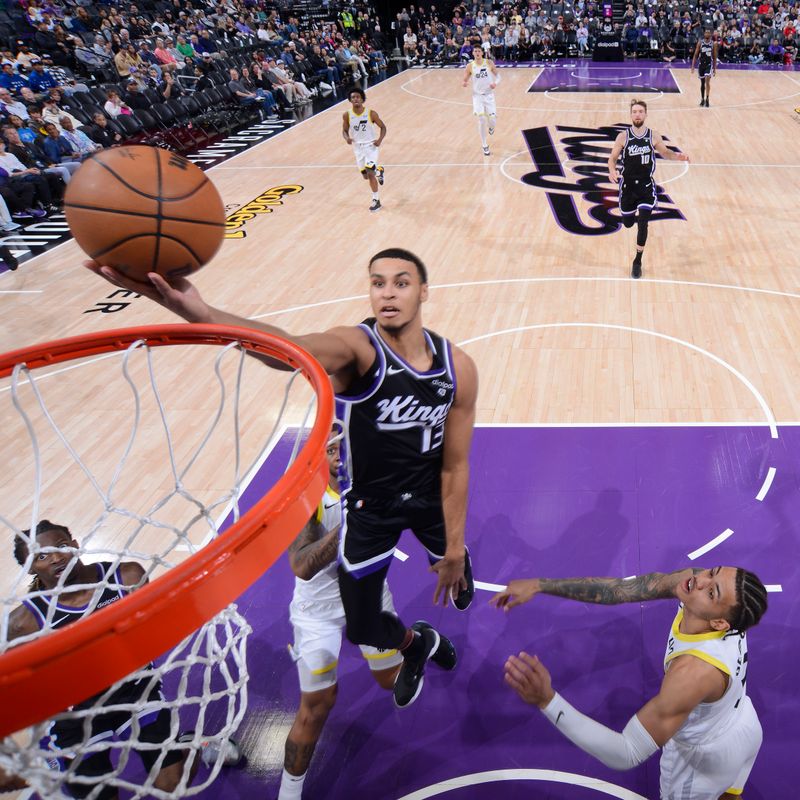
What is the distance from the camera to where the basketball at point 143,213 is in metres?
2.48

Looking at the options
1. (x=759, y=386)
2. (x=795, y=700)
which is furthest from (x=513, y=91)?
(x=795, y=700)

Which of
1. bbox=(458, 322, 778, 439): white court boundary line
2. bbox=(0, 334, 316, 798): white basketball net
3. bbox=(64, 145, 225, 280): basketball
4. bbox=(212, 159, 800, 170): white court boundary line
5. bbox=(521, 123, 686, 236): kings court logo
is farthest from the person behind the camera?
bbox=(212, 159, 800, 170): white court boundary line

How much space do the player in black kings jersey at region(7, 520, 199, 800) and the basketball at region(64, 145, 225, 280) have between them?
3.59 ft

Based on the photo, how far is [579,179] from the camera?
11.8 metres

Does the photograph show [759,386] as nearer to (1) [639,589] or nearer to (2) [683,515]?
(2) [683,515]

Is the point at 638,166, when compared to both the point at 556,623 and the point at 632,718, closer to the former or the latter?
the point at 556,623

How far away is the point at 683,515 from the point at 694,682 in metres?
2.35

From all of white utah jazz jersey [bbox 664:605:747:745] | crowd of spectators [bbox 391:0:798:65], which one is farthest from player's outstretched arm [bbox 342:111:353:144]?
crowd of spectators [bbox 391:0:798:65]

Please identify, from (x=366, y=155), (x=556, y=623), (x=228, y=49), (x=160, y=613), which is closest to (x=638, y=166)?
(x=366, y=155)

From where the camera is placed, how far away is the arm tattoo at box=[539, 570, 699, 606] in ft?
10.3

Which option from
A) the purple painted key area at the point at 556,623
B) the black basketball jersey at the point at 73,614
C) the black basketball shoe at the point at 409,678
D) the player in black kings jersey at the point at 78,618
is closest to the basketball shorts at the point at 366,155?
the purple painted key area at the point at 556,623

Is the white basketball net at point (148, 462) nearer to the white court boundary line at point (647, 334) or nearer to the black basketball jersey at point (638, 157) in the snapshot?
the white court boundary line at point (647, 334)

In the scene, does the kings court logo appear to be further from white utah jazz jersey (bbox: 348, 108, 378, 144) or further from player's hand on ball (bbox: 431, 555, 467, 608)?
player's hand on ball (bbox: 431, 555, 467, 608)

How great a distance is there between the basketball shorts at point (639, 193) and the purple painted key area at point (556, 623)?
3176mm
